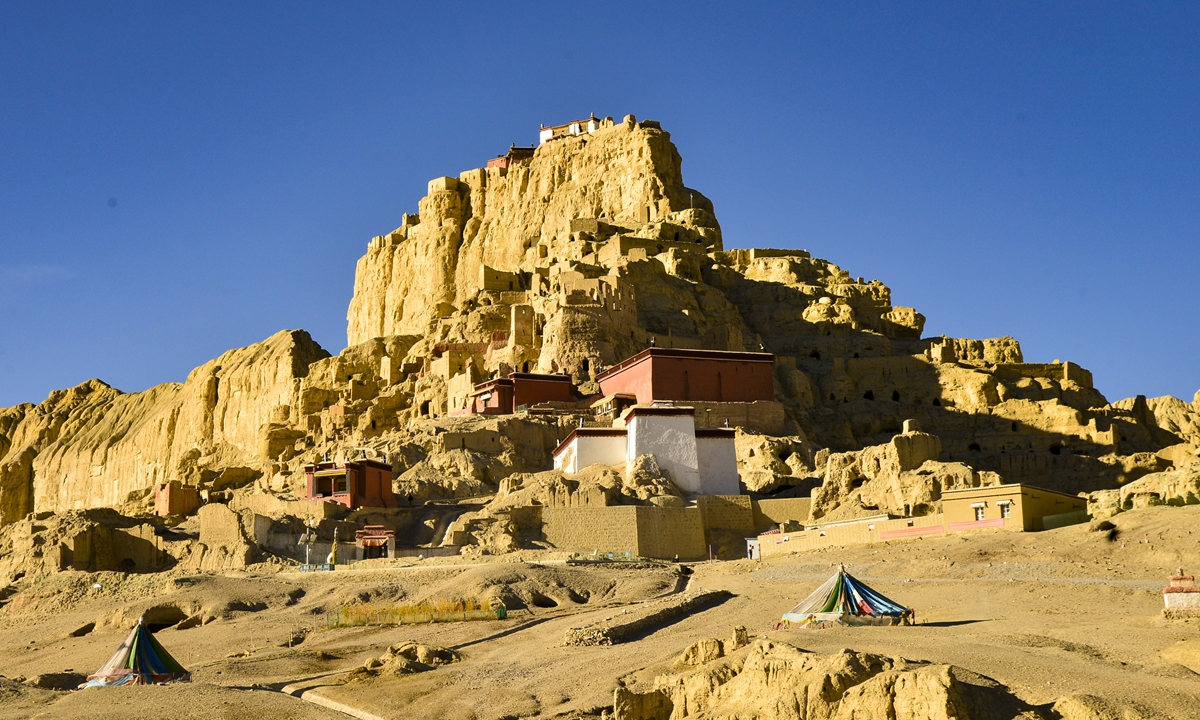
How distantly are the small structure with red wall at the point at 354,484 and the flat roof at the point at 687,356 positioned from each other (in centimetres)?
1189

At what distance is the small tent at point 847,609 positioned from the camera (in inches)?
954

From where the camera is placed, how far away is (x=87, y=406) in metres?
111

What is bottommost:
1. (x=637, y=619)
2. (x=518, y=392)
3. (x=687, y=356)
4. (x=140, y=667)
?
(x=140, y=667)

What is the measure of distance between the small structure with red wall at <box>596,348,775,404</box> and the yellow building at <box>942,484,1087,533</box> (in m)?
19.1

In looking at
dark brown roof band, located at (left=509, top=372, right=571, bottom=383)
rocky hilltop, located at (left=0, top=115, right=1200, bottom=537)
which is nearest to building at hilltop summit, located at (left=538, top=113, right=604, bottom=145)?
rocky hilltop, located at (left=0, top=115, right=1200, bottom=537)

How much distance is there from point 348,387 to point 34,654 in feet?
127

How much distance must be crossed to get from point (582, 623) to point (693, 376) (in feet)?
87.6

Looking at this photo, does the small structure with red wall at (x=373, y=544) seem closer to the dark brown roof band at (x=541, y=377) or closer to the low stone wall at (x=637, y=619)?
the low stone wall at (x=637, y=619)

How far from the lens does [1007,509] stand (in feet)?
112

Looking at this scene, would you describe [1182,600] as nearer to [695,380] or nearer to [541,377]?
[695,380]

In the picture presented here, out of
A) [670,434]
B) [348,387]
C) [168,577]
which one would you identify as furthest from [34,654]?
[348,387]

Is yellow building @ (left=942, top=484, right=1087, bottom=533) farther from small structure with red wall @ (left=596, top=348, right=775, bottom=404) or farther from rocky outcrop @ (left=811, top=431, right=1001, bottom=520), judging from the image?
small structure with red wall @ (left=596, top=348, right=775, bottom=404)

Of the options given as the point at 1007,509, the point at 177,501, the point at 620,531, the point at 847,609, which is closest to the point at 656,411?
the point at 620,531

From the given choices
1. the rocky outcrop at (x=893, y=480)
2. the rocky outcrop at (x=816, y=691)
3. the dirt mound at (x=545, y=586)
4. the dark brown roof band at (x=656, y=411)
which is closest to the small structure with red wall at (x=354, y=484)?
the dark brown roof band at (x=656, y=411)
